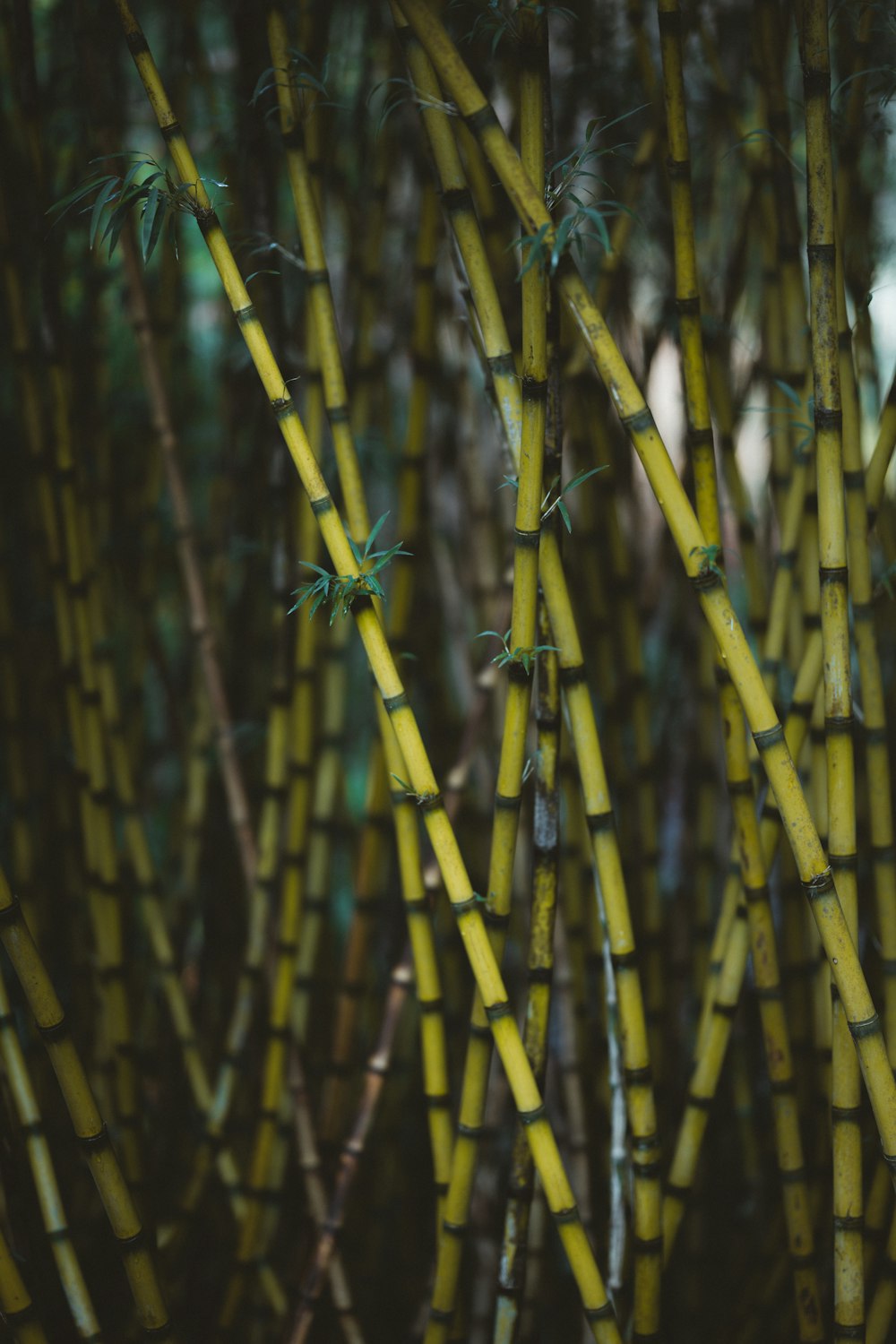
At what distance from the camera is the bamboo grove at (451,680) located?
1.68ft

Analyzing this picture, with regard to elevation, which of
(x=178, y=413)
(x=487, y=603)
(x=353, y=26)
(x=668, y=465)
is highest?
(x=353, y=26)

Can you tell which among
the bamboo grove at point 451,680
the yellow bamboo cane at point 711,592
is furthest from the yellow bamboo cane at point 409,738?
the yellow bamboo cane at point 711,592

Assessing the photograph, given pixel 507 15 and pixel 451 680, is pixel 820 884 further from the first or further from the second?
pixel 451 680

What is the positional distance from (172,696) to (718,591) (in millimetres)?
803

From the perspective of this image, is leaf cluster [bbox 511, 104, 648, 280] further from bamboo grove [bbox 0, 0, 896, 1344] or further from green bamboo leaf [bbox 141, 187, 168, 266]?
green bamboo leaf [bbox 141, 187, 168, 266]

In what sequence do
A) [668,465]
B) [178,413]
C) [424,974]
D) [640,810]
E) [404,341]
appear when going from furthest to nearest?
1. [178,413]
2. [404,341]
3. [640,810]
4. [424,974]
5. [668,465]

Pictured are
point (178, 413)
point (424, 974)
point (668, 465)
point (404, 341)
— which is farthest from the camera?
point (178, 413)

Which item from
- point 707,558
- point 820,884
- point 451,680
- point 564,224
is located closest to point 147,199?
point 564,224

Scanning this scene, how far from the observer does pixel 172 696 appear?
113 centimetres

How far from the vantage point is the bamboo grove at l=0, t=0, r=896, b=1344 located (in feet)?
1.68

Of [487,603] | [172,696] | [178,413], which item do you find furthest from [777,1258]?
[178,413]

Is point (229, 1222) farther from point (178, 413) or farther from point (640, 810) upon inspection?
point (178, 413)

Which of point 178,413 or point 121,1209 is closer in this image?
point 121,1209

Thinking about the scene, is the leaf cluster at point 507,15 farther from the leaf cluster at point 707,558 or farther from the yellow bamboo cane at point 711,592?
the leaf cluster at point 707,558
